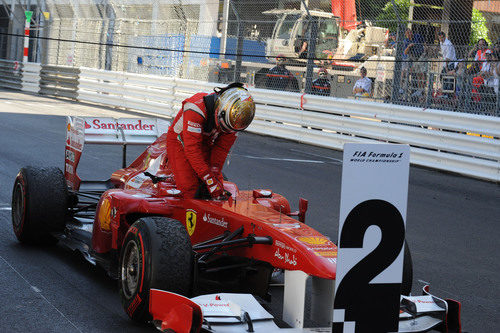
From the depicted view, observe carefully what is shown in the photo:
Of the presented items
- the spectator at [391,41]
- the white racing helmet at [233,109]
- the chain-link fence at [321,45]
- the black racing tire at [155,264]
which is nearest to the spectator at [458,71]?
the chain-link fence at [321,45]

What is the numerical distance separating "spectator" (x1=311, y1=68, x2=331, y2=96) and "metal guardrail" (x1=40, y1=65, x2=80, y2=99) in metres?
11.7

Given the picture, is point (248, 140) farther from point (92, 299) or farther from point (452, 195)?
point (92, 299)

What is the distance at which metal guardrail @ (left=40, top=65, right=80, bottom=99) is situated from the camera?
26.2 metres

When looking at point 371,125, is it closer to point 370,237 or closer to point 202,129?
point 202,129

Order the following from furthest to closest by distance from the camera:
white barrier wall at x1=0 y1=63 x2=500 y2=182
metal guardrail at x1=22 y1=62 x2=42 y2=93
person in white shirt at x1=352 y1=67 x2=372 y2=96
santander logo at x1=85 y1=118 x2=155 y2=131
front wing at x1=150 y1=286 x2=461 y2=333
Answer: metal guardrail at x1=22 y1=62 x2=42 y2=93 < person in white shirt at x1=352 y1=67 x2=372 y2=96 < white barrier wall at x1=0 y1=63 x2=500 y2=182 < santander logo at x1=85 y1=118 x2=155 y2=131 < front wing at x1=150 y1=286 x2=461 y2=333

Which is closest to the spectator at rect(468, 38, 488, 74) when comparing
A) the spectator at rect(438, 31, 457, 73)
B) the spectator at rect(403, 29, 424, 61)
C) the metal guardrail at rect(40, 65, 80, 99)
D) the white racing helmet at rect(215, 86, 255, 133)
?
the spectator at rect(438, 31, 457, 73)

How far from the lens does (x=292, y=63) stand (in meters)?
17.4

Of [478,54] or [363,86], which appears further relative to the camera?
[363,86]

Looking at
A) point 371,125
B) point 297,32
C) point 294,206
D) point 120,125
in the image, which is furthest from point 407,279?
point 297,32

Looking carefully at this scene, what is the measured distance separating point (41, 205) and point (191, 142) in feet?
5.15

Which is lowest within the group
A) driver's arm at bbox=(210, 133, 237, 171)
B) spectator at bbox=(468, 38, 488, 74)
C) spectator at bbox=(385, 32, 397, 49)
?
driver's arm at bbox=(210, 133, 237, 171)

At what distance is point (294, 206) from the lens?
30.9 ft

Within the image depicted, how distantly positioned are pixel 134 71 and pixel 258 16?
250 inches

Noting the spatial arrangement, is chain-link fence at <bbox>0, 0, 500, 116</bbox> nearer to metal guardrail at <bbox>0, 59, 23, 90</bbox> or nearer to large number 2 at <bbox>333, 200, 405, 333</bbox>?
metal guardrail at <bbox>0, 59, 23, 90</bbox>
